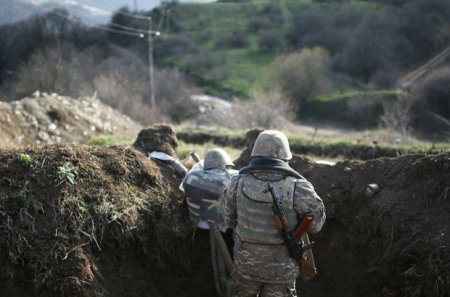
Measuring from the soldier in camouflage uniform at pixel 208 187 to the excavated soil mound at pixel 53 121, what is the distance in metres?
11.1

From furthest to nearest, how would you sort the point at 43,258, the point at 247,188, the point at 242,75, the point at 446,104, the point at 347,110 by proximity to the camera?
the point at 242,75 < the point at 347,110 < the point at 446,104 < the point at 43,258 < the point at 247,188

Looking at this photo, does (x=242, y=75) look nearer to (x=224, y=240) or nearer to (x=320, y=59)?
(x=320, y=59)

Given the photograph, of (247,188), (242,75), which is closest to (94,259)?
(247,188)

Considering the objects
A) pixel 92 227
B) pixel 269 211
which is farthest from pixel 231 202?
pixel 92 227

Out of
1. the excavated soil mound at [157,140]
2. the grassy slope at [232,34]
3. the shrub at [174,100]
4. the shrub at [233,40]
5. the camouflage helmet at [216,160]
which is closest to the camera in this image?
the camouflage helmet at [216,160]

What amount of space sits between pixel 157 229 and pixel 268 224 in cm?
239

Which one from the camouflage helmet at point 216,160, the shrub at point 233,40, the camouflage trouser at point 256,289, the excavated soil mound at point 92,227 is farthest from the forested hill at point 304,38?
the camouflage trouser at point 256,289

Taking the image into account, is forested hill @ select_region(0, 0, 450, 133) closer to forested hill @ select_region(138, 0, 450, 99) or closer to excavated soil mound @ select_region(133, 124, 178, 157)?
forested hill @ select_region(138, 0, 450, 99)

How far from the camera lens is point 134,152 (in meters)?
7.36

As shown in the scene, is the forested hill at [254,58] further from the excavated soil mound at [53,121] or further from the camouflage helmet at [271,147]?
the camouflage helmet at [271,147]

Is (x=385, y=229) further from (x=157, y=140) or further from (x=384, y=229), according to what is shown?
(x=157, y=140)

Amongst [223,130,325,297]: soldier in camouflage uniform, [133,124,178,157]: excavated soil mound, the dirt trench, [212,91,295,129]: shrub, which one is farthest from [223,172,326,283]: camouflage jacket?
[212,91,295,129]: shrub

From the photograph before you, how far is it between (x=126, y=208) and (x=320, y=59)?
47016mm

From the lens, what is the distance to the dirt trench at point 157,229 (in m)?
5.70
